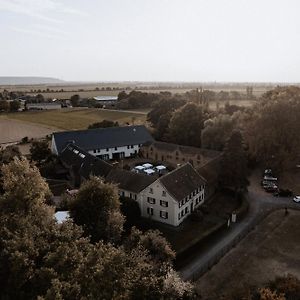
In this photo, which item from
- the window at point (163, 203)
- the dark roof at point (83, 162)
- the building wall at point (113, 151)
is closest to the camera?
the window at point (163, 203)

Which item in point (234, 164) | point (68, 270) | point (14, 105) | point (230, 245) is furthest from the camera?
point (14, 105)

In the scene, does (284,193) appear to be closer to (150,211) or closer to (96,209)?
(150,211)

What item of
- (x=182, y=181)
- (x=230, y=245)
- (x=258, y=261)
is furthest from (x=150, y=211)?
(x=258, y=261)

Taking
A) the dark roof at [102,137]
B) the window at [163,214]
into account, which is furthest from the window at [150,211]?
the dark roof at [102,137]

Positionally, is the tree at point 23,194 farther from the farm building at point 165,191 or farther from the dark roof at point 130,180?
the dark roof at point 130,180

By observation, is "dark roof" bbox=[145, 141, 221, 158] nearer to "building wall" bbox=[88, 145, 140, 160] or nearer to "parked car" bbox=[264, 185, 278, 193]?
"building wall" bbox=[88, 145, 140, 160]

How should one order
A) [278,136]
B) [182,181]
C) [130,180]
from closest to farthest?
1. [182,181]
2. [130,180]
3. [278,136]

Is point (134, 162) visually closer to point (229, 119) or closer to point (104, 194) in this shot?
point (229, 119)

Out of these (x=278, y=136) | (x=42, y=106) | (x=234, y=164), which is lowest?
(x=42, y=106)
